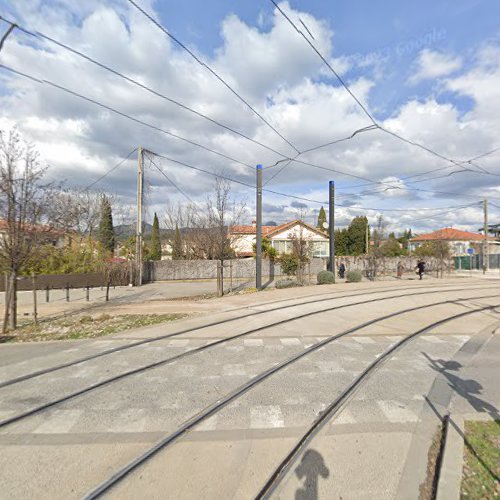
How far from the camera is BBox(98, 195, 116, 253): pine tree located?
102 feet

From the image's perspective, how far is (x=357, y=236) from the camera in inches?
1989

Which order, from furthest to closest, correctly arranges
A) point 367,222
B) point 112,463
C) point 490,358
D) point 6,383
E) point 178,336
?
point 367,222 → point 178,336 → point 490,358 → point 6,383 → point 112,463

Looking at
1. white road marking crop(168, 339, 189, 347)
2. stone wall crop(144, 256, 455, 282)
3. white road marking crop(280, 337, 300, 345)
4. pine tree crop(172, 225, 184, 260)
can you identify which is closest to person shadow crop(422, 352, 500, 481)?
white road marking crop(280, 337, 300, 345)

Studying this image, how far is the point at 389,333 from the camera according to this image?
24.1 feet

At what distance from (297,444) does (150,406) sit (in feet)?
6.35

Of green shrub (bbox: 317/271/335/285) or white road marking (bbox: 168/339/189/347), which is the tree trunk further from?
green shrub (bbox: 317/271/335/285)

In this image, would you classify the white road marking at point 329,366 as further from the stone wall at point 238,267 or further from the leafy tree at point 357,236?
the leafy tree at point 357,236

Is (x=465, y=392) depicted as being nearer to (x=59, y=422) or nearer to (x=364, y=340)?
(x=364, y=340)

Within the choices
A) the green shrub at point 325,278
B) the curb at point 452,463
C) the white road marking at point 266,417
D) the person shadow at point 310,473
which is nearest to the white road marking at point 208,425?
the white road marking at point 266,417

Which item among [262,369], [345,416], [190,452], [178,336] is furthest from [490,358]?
[178,336]

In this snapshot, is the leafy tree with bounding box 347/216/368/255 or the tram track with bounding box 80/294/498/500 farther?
the leafy tree with bounding box 347/216/368/255

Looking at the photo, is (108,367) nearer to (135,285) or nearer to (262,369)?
(262,369)

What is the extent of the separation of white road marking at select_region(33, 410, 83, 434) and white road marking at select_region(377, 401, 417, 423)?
12.1 feet

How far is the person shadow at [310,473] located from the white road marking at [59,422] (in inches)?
101
